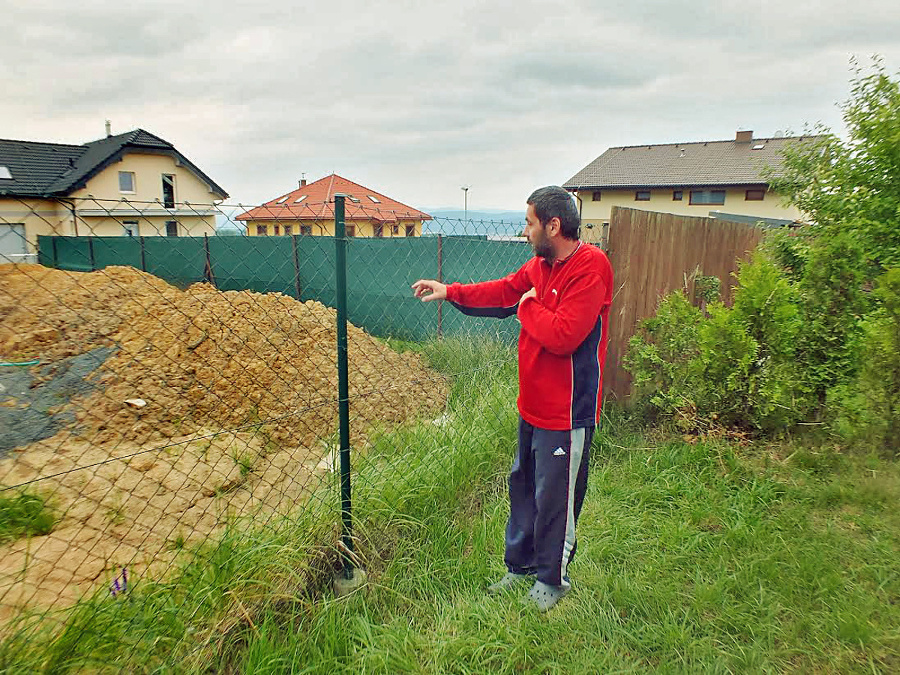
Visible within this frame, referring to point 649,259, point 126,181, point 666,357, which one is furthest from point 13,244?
point 126,181

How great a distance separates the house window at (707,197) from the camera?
3403 centimetres

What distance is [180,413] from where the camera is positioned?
6.12 meters

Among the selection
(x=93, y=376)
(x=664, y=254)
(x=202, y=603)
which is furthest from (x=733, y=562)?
(x=93, y=376)

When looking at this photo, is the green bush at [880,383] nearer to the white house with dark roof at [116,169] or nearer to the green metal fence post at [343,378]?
the green metal fence post at [343,378]

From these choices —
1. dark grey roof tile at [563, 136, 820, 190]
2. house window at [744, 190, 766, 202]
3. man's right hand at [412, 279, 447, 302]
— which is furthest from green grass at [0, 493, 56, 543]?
house window at [744, 190, 766, 202]

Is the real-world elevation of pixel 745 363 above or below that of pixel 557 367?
below

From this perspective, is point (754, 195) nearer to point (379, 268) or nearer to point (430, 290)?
point (379, 268)

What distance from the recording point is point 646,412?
4.41 metres

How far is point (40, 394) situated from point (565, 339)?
703 cm

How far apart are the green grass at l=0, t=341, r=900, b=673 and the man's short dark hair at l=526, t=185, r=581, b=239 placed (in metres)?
1.56

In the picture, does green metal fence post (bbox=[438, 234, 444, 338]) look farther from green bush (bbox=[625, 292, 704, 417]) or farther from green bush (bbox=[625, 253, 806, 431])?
green bush (bbox=[625, 253, 806, 431])

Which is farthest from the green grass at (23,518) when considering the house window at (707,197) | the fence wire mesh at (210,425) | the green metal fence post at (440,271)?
the house window at (707,197)

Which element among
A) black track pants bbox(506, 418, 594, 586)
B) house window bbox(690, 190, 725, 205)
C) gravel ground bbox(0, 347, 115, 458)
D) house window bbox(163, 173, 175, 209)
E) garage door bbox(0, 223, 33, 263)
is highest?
house window bbox(690, 190, 725, 205)

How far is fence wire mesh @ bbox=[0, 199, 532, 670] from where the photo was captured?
206cm
